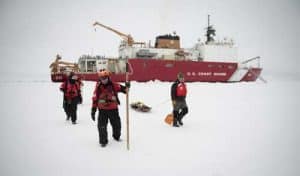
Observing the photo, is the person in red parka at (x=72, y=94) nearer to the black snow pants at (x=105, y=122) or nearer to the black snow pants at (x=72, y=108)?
the black snow pants at (x=72, y=108)

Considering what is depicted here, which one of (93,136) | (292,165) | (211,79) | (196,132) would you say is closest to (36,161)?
(93,136)

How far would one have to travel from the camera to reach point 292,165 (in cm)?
383

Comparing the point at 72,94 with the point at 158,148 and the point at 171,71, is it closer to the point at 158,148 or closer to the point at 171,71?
the point at 158,148

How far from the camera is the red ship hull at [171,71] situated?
2527cm

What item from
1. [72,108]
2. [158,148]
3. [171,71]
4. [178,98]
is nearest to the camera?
[158,148]

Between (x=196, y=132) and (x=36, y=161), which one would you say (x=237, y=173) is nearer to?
(x=196, y=132)

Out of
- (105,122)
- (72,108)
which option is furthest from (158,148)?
(72,108)

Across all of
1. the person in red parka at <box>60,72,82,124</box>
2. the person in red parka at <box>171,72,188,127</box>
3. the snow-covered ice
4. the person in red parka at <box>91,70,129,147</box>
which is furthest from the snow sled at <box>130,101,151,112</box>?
the person in red parka at <box>91,70,129,147</box>

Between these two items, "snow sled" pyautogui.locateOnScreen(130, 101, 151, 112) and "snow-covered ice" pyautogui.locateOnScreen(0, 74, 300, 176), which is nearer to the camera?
"snow-covered ice" pyautogui.locateOnScreen(0, 74, 300, 176)

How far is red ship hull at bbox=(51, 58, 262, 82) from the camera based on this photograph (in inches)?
995

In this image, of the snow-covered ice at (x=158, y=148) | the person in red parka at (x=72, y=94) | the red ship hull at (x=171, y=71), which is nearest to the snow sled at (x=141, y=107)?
the snow-covered ice at (x=158, y=148)

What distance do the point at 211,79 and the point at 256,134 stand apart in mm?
23457

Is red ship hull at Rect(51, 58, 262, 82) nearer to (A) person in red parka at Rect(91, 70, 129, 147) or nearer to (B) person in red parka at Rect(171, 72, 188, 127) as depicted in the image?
(B) person in red parka at Rect(171, 72, 188, 127)

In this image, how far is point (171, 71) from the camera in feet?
87.8
